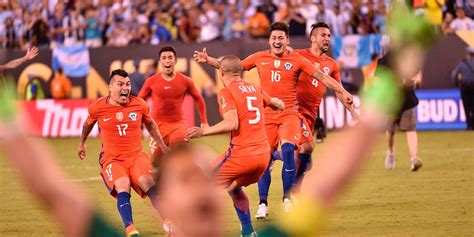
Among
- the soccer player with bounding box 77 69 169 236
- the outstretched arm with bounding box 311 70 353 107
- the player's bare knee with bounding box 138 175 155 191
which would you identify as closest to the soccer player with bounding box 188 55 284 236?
the player's bare knee with bounding box 138 175 155 191

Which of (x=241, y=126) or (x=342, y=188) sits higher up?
(x=342, y=188)

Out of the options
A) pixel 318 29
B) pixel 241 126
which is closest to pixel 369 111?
pixel 241 126

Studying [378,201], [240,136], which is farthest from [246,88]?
[378,201]

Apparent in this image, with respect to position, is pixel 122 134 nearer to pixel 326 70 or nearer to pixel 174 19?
pixel 326 70

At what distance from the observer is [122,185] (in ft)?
36.4

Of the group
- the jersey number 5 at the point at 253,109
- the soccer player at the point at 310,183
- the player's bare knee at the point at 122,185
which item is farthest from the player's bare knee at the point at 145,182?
the soccer player at the point at 310,183

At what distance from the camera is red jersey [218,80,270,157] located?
419 inches

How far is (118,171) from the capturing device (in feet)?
37.0

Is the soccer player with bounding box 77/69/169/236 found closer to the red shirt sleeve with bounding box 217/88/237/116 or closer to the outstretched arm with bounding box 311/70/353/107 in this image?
the red shirt sleeve with bounding box 217/88/237/116

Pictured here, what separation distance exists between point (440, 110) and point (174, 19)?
8133 millimetres

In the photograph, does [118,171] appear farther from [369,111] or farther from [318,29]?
[369,111]

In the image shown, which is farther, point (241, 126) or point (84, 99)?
point (84, 99)

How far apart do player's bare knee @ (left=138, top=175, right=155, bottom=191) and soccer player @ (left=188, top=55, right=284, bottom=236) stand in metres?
0.83

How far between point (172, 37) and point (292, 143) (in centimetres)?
1670
